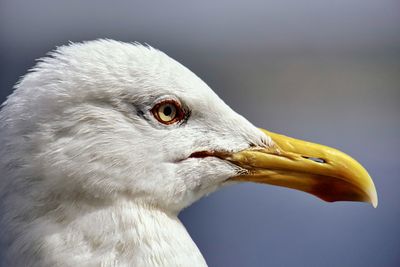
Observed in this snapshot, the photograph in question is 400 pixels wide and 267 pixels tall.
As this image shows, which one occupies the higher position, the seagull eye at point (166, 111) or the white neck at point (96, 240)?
the seagull eye at point (166, 111)

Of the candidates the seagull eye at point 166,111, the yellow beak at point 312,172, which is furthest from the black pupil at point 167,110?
the yellow beak at point 312,172

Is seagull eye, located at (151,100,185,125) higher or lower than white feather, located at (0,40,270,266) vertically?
higher

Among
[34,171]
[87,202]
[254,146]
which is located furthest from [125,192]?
[254,146]

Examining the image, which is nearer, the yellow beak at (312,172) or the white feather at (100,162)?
the white feather at (100,162)

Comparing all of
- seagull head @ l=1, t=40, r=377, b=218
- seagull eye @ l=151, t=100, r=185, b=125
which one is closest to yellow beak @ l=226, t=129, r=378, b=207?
seagull head @ l=1, t=40, r=377, b=218

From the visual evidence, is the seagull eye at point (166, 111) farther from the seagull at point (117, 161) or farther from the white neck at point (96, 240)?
the white neck at point (96, 240)

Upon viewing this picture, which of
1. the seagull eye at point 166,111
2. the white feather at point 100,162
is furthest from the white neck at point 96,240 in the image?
the seagull eye at point 166,111

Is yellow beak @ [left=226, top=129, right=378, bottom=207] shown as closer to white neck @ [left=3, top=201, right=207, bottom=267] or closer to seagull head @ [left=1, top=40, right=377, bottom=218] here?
seagull head @ [left=1, top=40, right=377, bottom=218]

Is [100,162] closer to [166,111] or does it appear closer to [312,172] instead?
[166,111]

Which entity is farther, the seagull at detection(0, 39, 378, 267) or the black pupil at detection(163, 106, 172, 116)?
the black pupil at detection(163, 106, 172, 116)
